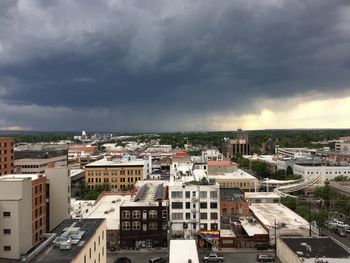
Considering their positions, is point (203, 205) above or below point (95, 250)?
below

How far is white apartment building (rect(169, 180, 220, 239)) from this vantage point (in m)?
57.6

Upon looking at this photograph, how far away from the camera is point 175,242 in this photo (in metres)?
42.0

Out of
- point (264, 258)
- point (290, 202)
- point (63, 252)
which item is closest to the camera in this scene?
point (63, 252)

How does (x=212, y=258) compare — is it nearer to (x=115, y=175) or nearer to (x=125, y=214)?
(x=125, y=214)

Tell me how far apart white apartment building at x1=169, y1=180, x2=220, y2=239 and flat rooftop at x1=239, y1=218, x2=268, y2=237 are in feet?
19.1

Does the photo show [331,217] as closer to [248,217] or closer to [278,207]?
A: [278,207]

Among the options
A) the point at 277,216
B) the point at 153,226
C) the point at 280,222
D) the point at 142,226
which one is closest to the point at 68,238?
the point at 142,226

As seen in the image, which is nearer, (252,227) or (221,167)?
(252,227)

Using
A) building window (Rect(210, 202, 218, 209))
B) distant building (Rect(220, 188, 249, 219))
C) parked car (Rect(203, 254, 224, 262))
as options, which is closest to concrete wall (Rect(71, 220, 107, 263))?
parked car (Rect(203, 254, 224, 262))

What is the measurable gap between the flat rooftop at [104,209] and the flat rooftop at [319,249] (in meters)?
27.9

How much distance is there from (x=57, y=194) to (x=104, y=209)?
23.7 metres

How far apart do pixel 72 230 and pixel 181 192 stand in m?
25.8

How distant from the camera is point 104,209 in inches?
2744

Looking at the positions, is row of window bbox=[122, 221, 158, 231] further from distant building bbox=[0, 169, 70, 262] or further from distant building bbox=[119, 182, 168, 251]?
distant building bbox=[0, 169, 70, 262]
